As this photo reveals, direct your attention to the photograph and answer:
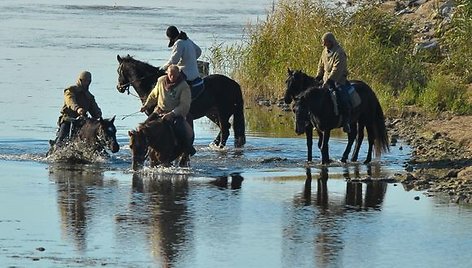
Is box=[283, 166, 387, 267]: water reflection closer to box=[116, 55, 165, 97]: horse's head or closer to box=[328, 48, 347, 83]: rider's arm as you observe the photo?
box=[328, 48, 347, 83]: rider's arm

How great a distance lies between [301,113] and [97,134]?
10.1ft

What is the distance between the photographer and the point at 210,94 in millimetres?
23906

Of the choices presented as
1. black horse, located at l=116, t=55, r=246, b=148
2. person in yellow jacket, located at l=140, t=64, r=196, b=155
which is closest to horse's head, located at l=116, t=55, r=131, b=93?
black horse, located at l=116, t=55, r=246, b=148

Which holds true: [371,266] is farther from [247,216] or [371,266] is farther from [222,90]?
[222,90]

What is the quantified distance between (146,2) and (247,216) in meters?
56.7

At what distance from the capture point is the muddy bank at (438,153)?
19.0 metres

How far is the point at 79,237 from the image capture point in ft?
49.5

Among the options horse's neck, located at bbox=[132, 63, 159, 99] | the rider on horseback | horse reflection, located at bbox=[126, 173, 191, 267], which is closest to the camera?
horse reflection, located at bbox=[126, 173, 191, 267]

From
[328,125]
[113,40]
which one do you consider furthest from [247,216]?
[113,40]

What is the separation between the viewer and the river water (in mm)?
14344

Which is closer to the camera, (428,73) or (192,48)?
(192,48)

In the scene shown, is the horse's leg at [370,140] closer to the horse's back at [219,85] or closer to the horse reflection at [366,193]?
the horse reflection at [366,193]

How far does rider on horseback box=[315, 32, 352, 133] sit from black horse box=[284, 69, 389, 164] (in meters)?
0.16

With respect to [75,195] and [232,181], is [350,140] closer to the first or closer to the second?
[232,181]
